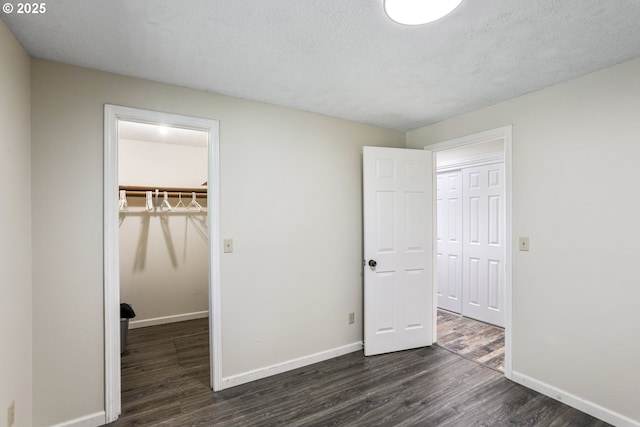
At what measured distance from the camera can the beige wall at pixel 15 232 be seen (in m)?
1.45

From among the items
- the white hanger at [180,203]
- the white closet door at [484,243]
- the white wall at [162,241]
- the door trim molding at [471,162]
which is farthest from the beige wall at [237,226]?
the white hanger at [180,203]

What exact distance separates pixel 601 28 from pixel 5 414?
3508 millimetres

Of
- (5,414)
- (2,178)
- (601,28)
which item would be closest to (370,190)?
(601,28)

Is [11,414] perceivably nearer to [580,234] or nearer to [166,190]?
[166,190]

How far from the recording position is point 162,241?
4004mm

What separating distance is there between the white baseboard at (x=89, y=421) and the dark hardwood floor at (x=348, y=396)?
0.33ft

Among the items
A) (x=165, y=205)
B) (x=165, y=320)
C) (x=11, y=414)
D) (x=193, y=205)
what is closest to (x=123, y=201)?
(x=165, y=205)

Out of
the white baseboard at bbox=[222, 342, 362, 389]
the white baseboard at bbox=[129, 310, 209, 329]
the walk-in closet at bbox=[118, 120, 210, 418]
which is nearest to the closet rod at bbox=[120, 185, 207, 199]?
the walk-in closet at bbox=[118, 120, 210, 418]

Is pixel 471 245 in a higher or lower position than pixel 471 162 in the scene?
lower

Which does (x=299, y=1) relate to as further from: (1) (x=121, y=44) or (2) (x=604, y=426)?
(2) (x=604, y=426)

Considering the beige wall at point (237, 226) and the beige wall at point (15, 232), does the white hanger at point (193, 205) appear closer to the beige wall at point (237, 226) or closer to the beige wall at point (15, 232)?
the beige wall at point (237, 226)

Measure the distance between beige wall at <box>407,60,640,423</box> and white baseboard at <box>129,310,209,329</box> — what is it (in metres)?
3.69

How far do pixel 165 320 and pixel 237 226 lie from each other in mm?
2400

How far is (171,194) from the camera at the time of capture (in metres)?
4.04
